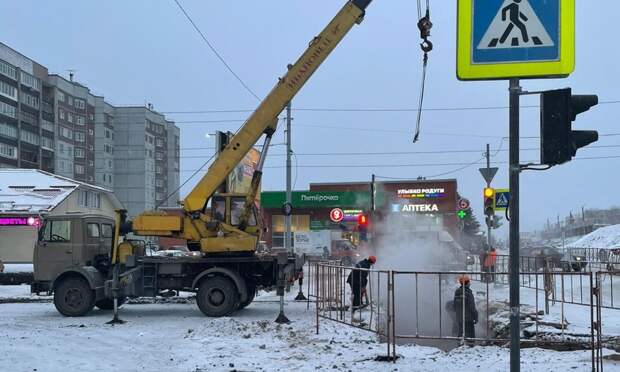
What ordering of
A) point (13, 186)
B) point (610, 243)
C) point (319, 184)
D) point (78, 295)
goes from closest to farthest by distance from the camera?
point (78, 295), point (13, 186), point (610, 243), point (319, 184)

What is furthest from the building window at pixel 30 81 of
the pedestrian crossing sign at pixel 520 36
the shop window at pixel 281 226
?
the pedestrian crossing sign at pixel 520 36

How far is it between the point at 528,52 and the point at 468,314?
7.41 metres

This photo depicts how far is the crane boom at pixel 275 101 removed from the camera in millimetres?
17156

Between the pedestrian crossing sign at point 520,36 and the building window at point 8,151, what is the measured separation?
281 feet

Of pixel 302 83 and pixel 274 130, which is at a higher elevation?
pixel 302 83

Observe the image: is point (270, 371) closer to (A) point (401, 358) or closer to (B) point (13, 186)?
(A) point (401, 358)

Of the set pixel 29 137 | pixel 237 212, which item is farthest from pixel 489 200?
pixel 29 137

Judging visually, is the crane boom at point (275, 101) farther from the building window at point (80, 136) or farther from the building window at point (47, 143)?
the building window at point (80, 136)

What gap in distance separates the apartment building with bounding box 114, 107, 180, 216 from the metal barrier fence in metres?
90.7

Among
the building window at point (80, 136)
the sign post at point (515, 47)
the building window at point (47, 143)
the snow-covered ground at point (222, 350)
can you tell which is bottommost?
the snow-covered ground at point (222, 350)

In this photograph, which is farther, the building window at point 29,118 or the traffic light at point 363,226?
the building window at point 29,118

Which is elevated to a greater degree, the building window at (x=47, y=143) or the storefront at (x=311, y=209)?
the building window at (x=47, y=143)

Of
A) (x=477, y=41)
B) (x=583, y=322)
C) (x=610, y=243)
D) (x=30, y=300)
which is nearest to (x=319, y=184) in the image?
(x=610, y=243)

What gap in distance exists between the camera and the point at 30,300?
2064cm
